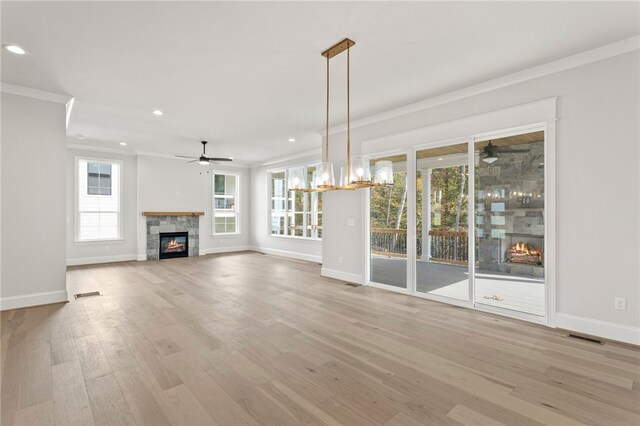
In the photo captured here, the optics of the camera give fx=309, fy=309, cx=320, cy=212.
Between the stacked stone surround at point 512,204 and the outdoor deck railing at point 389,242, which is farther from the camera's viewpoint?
the outdoor deck railing at point 389,242

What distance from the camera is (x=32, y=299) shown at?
14.1ft

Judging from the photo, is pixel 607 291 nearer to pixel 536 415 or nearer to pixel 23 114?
pixel 536 415

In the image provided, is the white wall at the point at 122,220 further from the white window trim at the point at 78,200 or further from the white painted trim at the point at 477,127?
the white painted trim at the point at 477,127

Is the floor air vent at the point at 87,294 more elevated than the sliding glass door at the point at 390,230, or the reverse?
the sliding glass door at the point at 390,230

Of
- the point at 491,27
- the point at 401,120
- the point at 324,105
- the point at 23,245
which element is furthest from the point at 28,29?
the point at 401,120

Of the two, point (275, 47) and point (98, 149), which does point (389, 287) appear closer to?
point (275, 47)

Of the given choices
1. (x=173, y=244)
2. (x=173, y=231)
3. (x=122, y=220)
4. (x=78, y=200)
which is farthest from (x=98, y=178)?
(x=173, y=244)

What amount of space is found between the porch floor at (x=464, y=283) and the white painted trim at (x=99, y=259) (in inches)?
265

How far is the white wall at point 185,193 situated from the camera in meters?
8.51

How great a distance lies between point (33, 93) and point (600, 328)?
24.7 ft

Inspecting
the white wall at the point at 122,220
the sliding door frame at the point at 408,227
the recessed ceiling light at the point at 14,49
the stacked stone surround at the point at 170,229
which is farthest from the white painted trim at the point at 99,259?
the sliding door frame at the point at 408,227

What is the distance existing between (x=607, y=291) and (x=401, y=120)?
3.38 meters

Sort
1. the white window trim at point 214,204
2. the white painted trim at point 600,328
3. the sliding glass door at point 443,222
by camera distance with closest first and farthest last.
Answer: the white painted trim at point 600,328
the sliding glass door at point 443,222
the white window trim at point 214,204

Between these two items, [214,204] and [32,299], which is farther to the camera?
[214,204]
